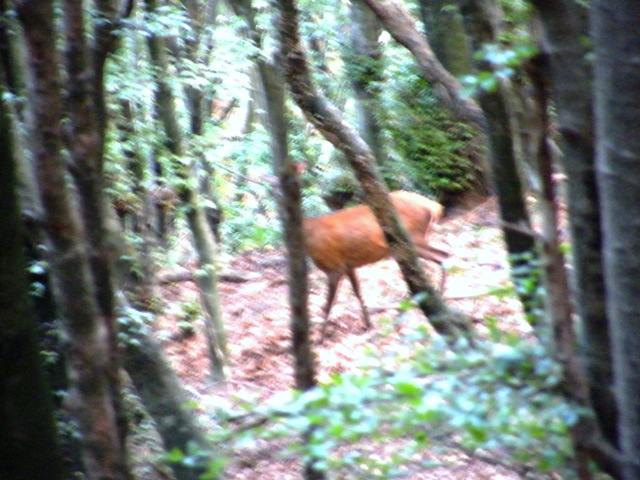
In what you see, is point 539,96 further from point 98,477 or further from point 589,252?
point 98,477

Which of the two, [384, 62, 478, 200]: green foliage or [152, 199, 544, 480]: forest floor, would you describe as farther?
[384, 62, 478, 200]: green foliage

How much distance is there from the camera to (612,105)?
104 inches

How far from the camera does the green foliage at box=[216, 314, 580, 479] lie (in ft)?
8.96

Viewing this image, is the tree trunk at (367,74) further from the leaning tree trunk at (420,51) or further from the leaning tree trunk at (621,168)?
the leaning tree trunk at (621,168)

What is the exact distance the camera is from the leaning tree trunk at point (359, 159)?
557 cm

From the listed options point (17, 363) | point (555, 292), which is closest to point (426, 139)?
point (17, 363)

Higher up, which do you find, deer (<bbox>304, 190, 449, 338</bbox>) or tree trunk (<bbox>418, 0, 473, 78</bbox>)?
tree trunk (<bbox>418, 0, 473, 78</bbox>)

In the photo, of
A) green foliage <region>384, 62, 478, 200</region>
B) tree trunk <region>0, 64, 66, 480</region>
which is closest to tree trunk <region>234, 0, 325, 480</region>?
tree trunk <region>0, 64, 66, 480</region>

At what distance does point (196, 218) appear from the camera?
1020 centimetres

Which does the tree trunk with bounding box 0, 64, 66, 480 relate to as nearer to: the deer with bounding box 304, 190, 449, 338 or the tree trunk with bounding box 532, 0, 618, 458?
the tree trunk with bounding box 532, 0, 618, 458

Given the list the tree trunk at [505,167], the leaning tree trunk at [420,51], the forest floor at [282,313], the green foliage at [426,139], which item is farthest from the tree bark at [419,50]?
the green foliage at [426,139]

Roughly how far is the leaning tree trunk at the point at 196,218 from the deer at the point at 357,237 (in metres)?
1.79

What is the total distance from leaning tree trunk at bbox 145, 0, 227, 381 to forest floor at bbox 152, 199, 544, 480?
1.15 feet

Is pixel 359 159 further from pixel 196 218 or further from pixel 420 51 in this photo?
pixel 196 218
